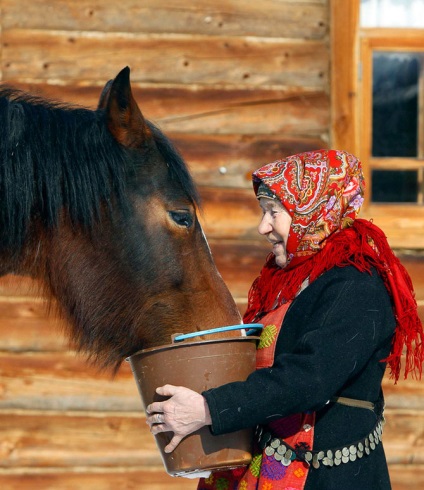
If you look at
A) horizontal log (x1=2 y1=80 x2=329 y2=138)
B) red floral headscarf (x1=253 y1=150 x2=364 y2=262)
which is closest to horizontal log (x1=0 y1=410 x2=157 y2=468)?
horizontal log (x1=2 y1=80 x2=329 y2=138)

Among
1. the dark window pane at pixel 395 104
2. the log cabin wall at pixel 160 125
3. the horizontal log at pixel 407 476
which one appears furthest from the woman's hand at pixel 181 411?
the dark window pane at pixel 395 104

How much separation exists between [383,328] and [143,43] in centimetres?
285

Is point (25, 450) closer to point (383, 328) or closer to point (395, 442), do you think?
point (395, 442)

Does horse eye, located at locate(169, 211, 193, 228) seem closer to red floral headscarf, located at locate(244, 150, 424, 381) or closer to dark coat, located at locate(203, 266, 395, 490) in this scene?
red floral headscarf, located at locate(244, 150, 424, 381)

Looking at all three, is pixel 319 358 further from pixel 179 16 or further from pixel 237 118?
Answer: pixel 179 16

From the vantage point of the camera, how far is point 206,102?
4.43m

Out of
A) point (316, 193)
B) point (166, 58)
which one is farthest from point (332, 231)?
point (166, 58)

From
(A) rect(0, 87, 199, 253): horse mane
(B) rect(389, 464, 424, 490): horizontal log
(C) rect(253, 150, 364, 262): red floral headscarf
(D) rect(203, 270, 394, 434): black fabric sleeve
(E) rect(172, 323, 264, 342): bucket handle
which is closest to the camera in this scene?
(D) rect(203, 270, 394, 434): black fabric sleeve

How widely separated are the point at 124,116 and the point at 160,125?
7.07 ft

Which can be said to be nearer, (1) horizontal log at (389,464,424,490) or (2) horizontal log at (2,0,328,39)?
(2) horizontal log at (2,0,328,39)

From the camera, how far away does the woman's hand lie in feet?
6.30

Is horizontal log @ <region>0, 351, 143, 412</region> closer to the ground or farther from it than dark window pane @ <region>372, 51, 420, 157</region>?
closer to the ground

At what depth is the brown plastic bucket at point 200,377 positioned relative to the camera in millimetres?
1987

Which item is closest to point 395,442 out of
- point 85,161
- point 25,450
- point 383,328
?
point 25,450
